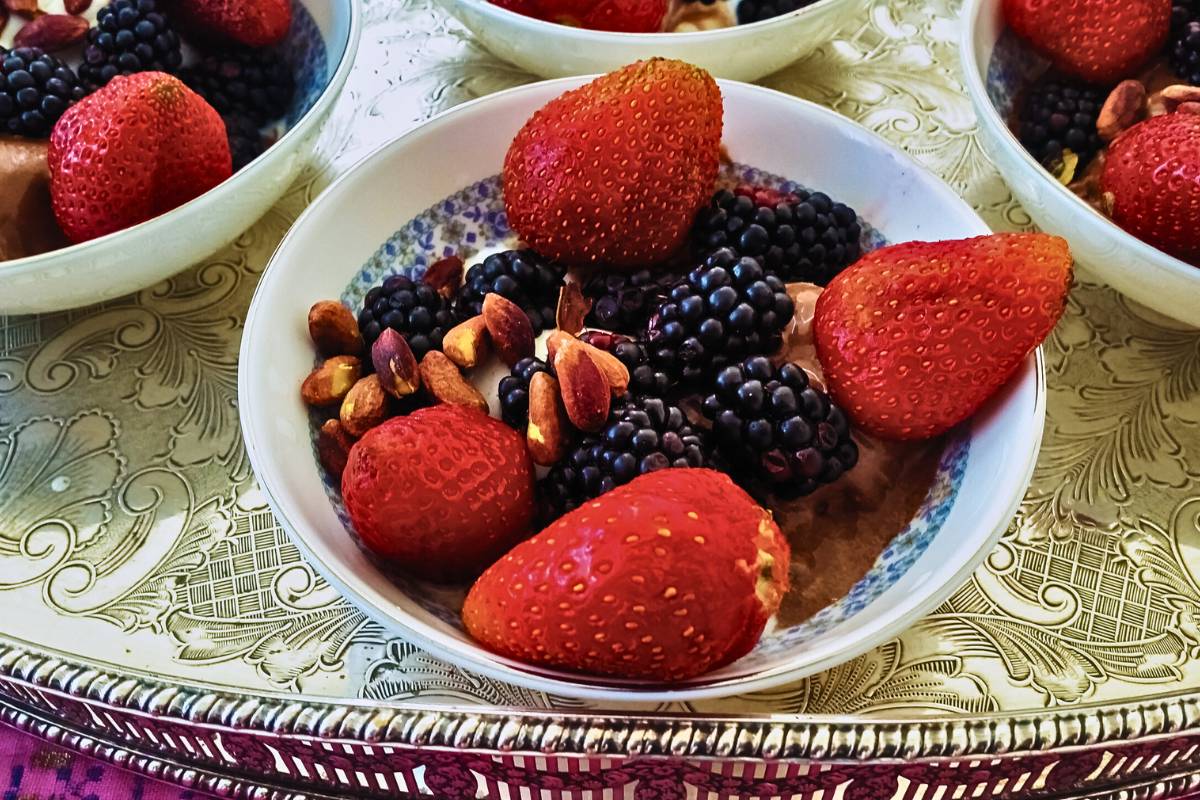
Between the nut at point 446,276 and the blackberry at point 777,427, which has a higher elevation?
the blackberry at point 777,427

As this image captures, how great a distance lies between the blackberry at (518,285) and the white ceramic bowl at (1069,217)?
1.44ft

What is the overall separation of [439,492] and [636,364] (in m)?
0.19

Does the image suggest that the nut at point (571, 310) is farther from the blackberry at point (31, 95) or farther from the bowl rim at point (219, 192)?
the blackberry at point (31, 95)

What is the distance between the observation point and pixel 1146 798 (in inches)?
27.9

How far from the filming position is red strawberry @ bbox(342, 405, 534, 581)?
0.64m

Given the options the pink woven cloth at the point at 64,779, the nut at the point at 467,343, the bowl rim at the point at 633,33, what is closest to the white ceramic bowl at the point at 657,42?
the bowl rim at the point at 633,33

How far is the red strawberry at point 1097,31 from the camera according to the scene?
94 cm

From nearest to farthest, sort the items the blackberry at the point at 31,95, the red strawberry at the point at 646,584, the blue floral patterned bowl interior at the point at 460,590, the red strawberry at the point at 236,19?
the red strawberry at the point at 646,584 < the blue floral patterned bowl interior at the point at 460,590 < the blackberry at the point at 31,95 < the red strawberry at the point at 236,19

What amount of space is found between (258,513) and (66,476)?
0.18 meters

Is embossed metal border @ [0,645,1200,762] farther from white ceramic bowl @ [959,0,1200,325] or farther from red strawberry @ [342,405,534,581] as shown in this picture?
white ceramic bowl @ [959,0,1200,325]

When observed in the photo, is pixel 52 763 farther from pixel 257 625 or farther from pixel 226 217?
pixel 226 217

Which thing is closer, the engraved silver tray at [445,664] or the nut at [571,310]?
the engraved silver tray at [445,664]

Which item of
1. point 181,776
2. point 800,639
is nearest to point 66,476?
point 181,776

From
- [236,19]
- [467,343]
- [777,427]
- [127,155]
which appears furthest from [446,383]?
[236,19]
